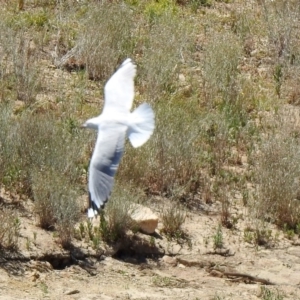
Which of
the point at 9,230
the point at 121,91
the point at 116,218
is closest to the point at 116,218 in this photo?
the point at 116,218

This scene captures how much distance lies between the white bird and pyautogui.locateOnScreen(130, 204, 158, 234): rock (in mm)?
1395

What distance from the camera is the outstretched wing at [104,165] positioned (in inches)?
264

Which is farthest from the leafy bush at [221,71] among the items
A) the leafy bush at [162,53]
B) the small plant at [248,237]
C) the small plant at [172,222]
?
the small plant at [172,222]

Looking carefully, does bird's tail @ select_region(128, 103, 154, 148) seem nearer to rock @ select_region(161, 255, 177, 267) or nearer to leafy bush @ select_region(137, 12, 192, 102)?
rock @ select_region(161, 255, 177, 267)

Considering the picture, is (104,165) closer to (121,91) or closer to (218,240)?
(121,91)

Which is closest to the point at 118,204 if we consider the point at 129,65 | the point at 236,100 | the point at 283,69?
the point at 129,65

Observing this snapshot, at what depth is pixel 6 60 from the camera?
10.9m

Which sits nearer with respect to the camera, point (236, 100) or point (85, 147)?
point (85, 147)

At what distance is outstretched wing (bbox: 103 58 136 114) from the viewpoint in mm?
7463

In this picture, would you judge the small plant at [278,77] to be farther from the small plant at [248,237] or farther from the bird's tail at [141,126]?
the bird's tail at [141,126]

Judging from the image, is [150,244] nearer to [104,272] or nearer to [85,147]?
[104,272]

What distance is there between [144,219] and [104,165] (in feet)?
6.33

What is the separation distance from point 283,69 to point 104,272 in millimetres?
4497

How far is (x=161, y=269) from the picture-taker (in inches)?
334
